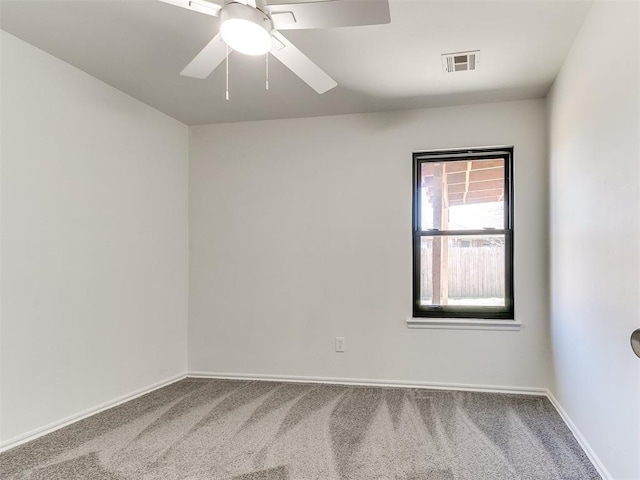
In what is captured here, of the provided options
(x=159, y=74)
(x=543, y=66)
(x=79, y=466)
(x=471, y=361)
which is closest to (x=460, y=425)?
(x=471, y=361)

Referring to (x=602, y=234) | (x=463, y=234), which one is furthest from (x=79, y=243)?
(x=602, y=234)

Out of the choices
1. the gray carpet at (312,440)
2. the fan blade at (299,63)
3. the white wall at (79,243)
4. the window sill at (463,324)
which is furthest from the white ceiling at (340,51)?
the gray carpet at (312,440)

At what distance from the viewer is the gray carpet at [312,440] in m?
2.13

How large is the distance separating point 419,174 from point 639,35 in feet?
6.92

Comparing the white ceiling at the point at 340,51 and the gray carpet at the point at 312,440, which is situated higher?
the white ceiling at the point at 340,51

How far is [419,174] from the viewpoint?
368cm

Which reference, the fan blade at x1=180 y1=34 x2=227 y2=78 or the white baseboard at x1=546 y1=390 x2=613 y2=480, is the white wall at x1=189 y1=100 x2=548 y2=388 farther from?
the fan blade at x1=180 y1=34 x2=227 y2=78

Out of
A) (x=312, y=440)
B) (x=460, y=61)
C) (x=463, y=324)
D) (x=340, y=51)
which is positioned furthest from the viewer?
(x=463, y=324)

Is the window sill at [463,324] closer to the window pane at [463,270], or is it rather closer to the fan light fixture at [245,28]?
the window pane at [463,270]

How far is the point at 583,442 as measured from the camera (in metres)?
2.34

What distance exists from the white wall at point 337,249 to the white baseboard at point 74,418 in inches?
21.8

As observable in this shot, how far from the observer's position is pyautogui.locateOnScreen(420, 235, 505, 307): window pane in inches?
138

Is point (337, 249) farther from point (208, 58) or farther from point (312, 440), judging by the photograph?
point (208, 58)

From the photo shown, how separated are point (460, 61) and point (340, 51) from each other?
0.79 m
